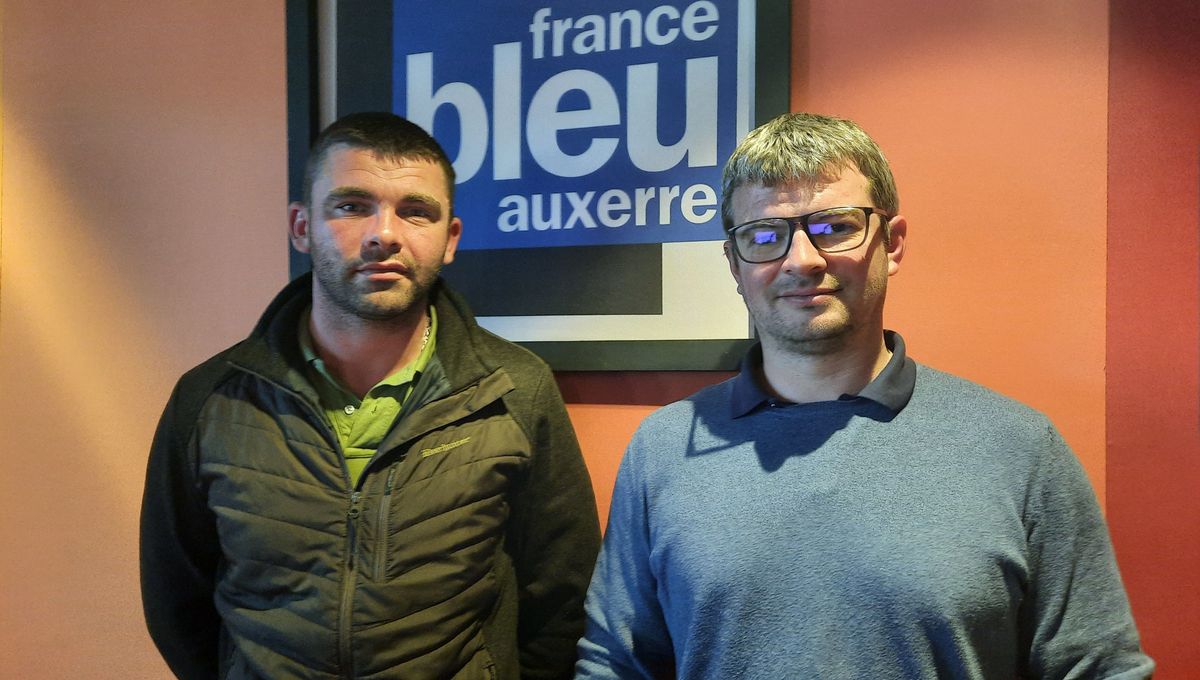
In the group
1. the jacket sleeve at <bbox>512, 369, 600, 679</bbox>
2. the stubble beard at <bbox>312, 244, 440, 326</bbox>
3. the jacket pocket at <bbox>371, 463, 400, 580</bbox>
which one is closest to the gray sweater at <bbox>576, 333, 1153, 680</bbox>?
the jacket sleeve at <bbox>512, 369, 600, 679</bbox>

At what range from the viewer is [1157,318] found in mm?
1421

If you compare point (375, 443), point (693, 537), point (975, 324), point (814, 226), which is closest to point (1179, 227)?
point (975, 324)

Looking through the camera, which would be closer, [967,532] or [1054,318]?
[967,532]

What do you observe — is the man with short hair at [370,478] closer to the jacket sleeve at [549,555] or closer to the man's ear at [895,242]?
the jacket sleeve at [549,555]

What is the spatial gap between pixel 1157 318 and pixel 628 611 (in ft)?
3.39

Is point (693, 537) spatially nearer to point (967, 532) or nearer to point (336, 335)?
point (967, 532)

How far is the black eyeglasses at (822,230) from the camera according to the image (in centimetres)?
115

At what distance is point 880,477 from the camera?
1.11 meters

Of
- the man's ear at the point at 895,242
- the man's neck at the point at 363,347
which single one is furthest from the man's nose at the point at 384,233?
the man's ear at the point at 895,242

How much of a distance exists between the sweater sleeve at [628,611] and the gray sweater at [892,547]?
0.03 meters

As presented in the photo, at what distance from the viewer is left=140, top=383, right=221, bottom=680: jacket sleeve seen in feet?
4.66

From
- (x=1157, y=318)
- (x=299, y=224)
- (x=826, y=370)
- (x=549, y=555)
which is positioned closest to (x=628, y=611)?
(x=549, y=555)

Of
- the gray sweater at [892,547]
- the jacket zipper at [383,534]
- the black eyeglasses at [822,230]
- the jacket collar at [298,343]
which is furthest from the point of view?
the jacket collar at [298,343]

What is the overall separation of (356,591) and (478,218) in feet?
2.57
